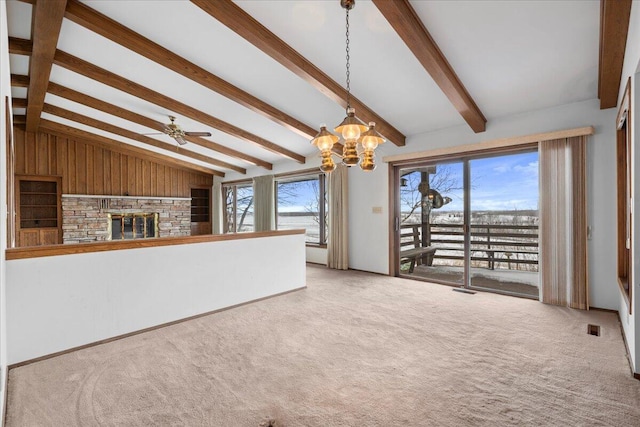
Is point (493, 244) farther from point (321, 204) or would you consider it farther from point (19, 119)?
point (19, 119)

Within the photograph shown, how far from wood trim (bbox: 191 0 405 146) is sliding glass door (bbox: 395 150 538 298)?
72.9 inches

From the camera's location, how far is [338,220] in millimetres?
Result: 6375

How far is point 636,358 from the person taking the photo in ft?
7.29

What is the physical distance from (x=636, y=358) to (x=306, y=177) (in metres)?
6.16

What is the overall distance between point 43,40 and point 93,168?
17.8 feet

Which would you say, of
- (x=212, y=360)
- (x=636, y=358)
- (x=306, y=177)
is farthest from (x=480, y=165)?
(x=212, y=360)

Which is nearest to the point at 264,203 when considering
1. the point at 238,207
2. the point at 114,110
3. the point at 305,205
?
the point at 305,205

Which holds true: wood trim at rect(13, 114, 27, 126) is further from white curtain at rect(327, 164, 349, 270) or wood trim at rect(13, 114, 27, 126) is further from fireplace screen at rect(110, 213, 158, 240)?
white curtain at rect(327, 164, 349, 270)

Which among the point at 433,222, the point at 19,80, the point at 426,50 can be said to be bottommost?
the point at 433,222

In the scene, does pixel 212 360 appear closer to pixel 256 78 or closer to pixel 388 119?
pixel 256 78

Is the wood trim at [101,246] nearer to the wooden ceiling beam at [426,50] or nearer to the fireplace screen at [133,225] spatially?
the wooden ceiling beam at [426,50]

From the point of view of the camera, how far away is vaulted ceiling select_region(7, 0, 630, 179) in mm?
2771

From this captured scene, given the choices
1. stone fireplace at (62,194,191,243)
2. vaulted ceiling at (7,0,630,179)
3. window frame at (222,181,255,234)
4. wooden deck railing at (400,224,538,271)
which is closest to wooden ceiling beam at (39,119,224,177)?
window frame at (222,181,255,234)

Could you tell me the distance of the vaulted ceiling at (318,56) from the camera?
2.77 meters
